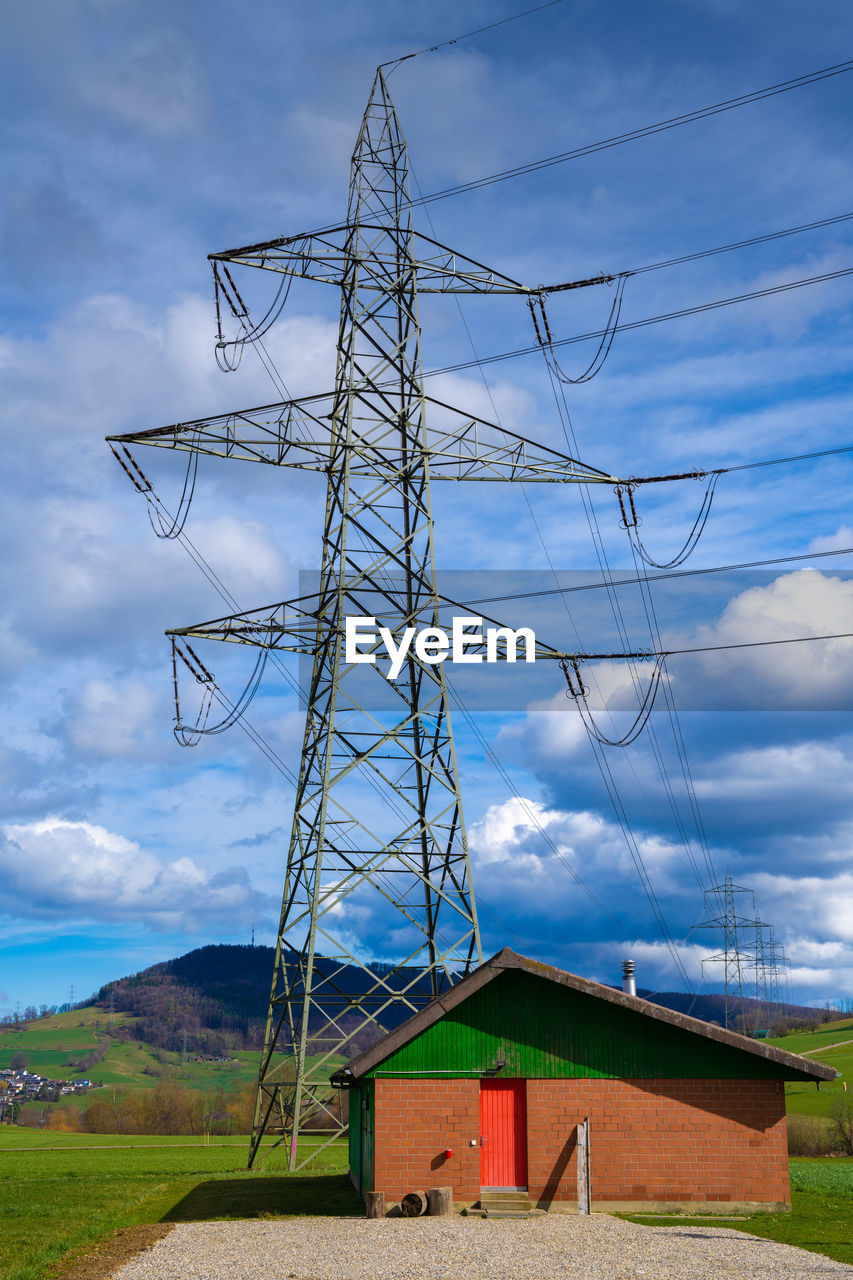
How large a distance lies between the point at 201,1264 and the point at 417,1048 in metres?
7.14

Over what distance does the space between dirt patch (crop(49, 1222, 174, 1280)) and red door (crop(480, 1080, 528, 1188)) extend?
22.0 ft

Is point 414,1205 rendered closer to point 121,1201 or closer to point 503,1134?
point 503,1134

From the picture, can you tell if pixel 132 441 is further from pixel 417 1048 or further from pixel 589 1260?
pixel 589 1260

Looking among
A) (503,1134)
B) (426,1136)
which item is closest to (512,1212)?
(503,1134)

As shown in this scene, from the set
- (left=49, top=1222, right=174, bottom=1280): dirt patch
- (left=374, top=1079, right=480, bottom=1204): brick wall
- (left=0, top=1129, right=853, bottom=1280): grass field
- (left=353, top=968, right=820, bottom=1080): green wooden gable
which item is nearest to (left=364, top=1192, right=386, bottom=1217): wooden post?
(left=374, top=1079, right=480, bottom=1204): brick wall

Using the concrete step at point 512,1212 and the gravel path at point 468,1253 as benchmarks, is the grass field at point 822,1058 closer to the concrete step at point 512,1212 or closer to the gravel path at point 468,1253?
the concrete step at point 512,1212

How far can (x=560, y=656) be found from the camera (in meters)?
32.3

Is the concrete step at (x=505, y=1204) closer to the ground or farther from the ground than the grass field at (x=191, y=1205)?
farther from the ground

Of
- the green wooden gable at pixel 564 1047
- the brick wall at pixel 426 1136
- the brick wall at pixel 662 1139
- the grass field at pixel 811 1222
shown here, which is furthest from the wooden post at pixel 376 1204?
the grass field at pixel 811 1222

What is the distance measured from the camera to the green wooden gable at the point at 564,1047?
25.4 meters

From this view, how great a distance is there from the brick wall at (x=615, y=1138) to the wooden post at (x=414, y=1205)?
0.33 m

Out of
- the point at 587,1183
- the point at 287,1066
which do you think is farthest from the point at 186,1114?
the point at 587,1183

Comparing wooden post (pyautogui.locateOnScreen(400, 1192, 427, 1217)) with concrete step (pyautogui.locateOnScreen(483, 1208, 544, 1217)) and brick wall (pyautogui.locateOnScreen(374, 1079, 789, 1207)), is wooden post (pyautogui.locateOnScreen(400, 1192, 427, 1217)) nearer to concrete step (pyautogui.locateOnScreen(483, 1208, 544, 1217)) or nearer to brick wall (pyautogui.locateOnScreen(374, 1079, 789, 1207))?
brick wall (pyautogui.locateOnScreen(374, 1079, 789, 1207))

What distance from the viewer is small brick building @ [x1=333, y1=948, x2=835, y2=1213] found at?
24781 mm
